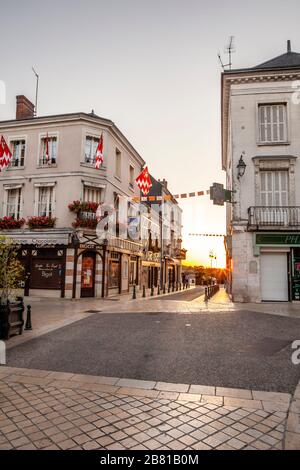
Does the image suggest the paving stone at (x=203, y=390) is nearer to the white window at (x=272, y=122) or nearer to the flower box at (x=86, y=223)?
the flower box at (x=86, y=223)

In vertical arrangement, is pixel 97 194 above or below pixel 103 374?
above

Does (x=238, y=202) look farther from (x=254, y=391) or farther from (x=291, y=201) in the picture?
(x=254, y=391)

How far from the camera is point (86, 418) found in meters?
3.59

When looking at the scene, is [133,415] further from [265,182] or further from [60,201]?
[60,201]

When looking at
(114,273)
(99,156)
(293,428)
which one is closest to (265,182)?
(99,156)

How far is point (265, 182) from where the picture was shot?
1612 centimetres

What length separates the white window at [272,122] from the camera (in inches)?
640

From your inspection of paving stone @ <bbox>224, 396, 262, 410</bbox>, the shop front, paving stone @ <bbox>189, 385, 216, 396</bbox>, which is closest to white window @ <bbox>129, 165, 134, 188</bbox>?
the shop front

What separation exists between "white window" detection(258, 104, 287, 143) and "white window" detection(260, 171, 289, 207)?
1821 mm

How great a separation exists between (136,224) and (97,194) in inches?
209

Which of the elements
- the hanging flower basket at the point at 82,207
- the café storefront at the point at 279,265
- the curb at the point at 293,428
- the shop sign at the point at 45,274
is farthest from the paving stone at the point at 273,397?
the shop sign at the point at 45,274

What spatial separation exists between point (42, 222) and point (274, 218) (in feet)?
42.5

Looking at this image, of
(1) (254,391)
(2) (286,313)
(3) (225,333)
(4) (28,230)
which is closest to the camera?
(1) (254,391)
